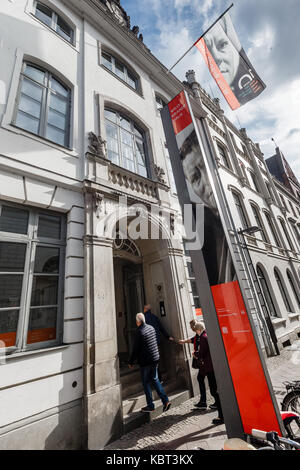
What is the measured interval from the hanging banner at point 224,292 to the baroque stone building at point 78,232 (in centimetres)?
215

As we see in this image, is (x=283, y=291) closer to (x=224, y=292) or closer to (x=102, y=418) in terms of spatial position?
(x=224, y=292)

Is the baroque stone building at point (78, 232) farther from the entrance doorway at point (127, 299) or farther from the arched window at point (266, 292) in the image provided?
the arched window at point (266, 292)

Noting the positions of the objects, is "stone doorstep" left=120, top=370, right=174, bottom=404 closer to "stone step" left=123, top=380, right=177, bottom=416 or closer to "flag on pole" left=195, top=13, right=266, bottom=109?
"stone step" left=123, top=380, right=177, bottom=416

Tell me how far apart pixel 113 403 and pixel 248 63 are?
949cm

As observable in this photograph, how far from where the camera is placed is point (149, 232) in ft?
22.0

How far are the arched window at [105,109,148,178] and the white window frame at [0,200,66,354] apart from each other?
10.3 feet

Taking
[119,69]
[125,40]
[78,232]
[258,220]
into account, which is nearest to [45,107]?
[78,232]

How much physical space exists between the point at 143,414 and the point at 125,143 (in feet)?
24.1

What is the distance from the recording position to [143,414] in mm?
4078

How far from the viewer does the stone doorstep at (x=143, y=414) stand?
152 inches

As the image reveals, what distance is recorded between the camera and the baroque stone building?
3.48m

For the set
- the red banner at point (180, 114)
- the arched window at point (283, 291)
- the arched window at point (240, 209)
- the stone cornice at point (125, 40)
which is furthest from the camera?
the arched window at point (240, 209)

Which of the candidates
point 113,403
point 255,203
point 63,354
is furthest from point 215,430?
point 255,203

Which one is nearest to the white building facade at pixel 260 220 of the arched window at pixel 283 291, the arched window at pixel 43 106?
the arched window at pixel 283 291
